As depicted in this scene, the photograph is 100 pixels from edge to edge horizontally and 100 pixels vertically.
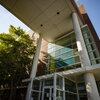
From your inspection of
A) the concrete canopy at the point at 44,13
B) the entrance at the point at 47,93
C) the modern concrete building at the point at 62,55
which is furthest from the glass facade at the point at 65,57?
the entrance at the point at 47,93

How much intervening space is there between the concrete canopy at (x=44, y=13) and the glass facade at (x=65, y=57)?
7.68 feet

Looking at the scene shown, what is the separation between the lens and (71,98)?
7727mm

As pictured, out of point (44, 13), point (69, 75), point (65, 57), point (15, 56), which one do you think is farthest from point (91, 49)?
point (15, 56)

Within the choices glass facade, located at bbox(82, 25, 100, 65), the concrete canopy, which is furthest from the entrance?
the concrete canopy

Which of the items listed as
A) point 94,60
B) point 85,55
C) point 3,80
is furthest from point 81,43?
point 3,80

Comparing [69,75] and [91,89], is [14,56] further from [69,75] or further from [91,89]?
[91,89]

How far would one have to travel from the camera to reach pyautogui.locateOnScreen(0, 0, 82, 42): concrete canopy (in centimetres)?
1005

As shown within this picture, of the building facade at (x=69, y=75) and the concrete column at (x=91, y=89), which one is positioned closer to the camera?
the concrete column at (x=91, y=89)

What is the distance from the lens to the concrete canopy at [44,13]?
10.0 m

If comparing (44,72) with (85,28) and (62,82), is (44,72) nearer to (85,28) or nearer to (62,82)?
(62,82)

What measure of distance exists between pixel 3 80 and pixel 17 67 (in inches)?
113

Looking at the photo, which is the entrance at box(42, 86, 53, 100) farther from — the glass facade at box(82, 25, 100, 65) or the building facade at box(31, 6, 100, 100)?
the glass facade at box(82, 25, 100, 65)

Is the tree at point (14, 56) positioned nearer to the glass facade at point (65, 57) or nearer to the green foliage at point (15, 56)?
the green foliage at point (15, 56)

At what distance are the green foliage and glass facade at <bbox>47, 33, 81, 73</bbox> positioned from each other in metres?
3.69
